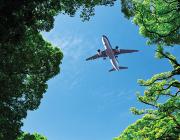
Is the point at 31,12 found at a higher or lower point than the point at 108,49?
lower

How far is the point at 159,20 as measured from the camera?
23312mm

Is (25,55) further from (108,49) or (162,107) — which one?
(108,49)

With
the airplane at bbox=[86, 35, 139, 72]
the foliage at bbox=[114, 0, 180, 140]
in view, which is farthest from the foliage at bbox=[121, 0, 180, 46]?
the airplane at bbox=[86, 35, 139, 72]

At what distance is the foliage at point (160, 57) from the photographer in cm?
2278

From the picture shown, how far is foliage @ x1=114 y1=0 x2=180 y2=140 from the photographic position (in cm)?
2278

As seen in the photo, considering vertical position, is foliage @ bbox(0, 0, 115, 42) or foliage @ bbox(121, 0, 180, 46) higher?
foliage @ bbox(121, 0, 180, 46)

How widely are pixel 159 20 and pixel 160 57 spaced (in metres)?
3.24

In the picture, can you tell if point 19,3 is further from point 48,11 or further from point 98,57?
point 98,57

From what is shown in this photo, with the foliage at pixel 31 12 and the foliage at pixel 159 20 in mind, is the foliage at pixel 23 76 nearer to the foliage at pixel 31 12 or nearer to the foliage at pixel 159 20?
the foliage at pixel 31 12

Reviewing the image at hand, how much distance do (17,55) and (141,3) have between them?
9.13m

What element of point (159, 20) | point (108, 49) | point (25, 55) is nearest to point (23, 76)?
point (25, 55)

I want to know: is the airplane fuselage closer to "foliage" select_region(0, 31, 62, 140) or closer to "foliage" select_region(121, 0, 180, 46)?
"foliage" select_region(121, 0, 180, 46)

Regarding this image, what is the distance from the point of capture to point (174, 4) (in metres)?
22.6

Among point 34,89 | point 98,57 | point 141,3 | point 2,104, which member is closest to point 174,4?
point 141,3
